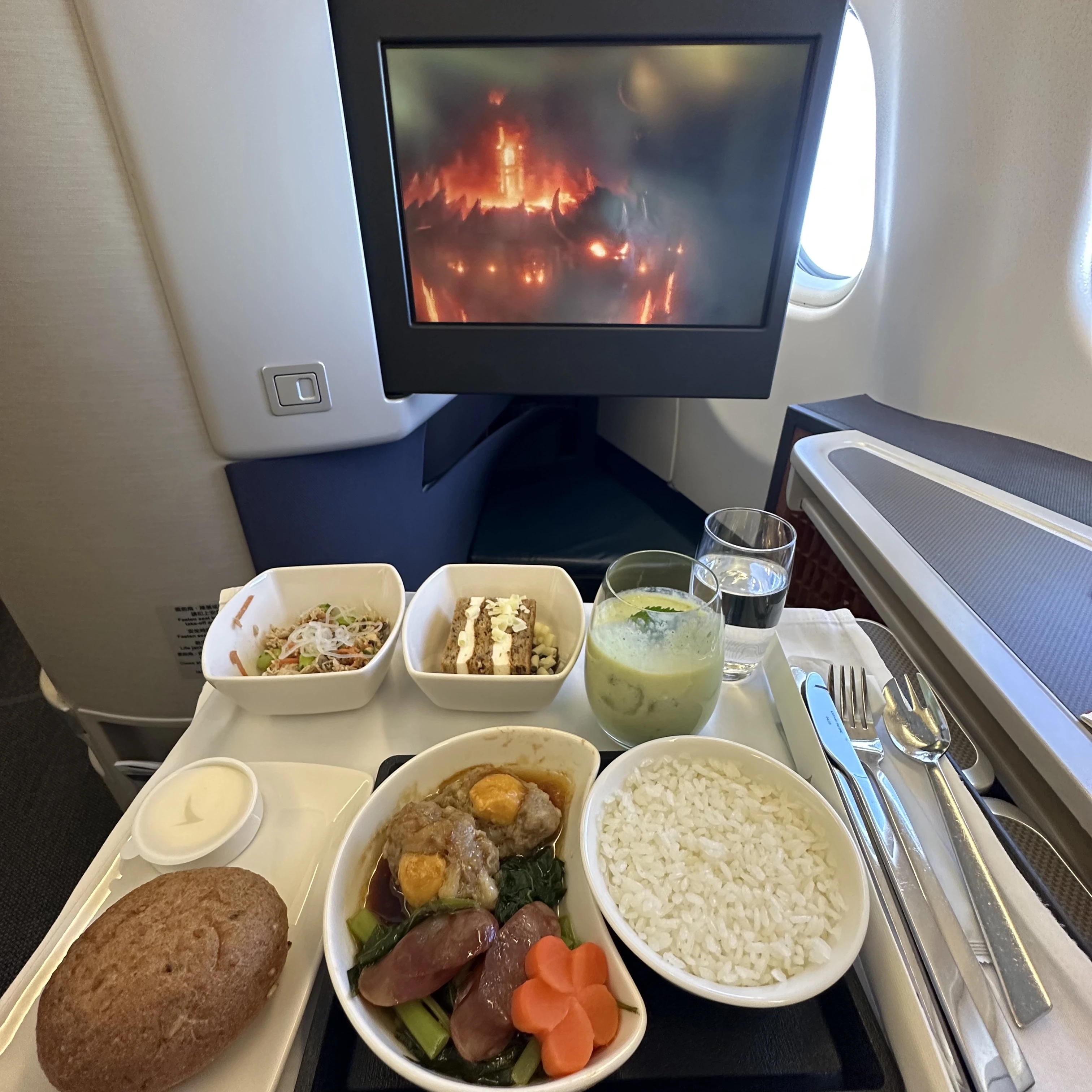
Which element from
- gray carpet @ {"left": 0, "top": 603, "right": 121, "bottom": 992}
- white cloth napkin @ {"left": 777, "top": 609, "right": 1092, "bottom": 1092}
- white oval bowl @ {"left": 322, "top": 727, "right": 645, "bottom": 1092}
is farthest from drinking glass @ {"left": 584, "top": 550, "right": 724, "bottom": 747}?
gray carpet @ {"left": 0, "top": 603, "right": 121, "bottom": 992}

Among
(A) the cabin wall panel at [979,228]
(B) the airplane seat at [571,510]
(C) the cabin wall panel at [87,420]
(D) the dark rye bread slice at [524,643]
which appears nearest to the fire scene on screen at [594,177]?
(C) the cabin wall panel at [87,420]

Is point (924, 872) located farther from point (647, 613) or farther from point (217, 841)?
point (217, 841)

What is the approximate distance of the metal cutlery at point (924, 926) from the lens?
19.9 inches

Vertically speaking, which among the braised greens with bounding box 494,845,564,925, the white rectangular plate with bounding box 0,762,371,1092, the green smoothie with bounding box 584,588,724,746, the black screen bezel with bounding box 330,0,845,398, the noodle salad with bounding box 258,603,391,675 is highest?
the black screen bezel with bounding box 330,0,845,398

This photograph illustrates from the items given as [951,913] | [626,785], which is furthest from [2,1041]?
[951,913]

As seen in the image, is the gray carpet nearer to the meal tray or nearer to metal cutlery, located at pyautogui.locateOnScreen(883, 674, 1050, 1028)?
the meal tray

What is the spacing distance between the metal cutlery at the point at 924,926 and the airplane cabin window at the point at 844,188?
1506 millimetres

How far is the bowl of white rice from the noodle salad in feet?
1.31

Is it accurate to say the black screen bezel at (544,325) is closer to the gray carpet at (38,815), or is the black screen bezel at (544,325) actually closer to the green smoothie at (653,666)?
the green smoothie at (653,666)

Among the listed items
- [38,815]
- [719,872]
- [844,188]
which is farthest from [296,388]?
[844,188]

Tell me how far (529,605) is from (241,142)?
874 millimetres

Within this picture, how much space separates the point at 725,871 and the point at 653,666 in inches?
9.0

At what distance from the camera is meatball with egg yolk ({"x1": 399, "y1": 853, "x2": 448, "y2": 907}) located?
0.60 m

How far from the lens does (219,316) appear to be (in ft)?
3.72
